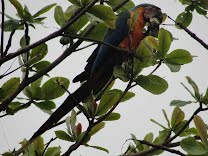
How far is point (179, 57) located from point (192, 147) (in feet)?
1.62

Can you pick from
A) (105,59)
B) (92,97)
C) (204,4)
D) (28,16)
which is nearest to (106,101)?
(92,97)

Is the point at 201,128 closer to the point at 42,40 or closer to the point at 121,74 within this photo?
the point at 121,74

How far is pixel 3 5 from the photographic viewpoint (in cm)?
148

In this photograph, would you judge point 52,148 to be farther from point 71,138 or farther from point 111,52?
point 111,52

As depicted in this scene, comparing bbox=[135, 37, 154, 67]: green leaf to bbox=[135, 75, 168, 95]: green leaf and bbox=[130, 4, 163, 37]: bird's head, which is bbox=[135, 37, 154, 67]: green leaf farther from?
bbox=[130, 4, 163, 37]: bird's head

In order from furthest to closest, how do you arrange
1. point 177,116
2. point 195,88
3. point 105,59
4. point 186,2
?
point 105,59, point 186,2, point 177,116, point 195,88

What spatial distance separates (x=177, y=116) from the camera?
6.29ft

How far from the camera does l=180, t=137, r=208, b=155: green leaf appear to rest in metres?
1.47

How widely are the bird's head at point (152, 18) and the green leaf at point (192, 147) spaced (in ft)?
2.87

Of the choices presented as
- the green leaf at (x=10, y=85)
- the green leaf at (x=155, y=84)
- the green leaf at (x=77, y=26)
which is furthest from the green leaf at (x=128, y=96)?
the green leaf at (x=10, y=85)

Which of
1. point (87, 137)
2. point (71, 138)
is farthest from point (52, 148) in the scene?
point (87, 137)

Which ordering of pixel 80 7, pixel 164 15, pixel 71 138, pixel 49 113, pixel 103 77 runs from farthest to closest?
pixel 103 77, pixel 164 15, pixel 49 113, pixel 71 138, pixel 80 7

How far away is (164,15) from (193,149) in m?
1.02

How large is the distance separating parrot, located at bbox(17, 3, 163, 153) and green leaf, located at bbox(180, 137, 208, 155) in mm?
668
